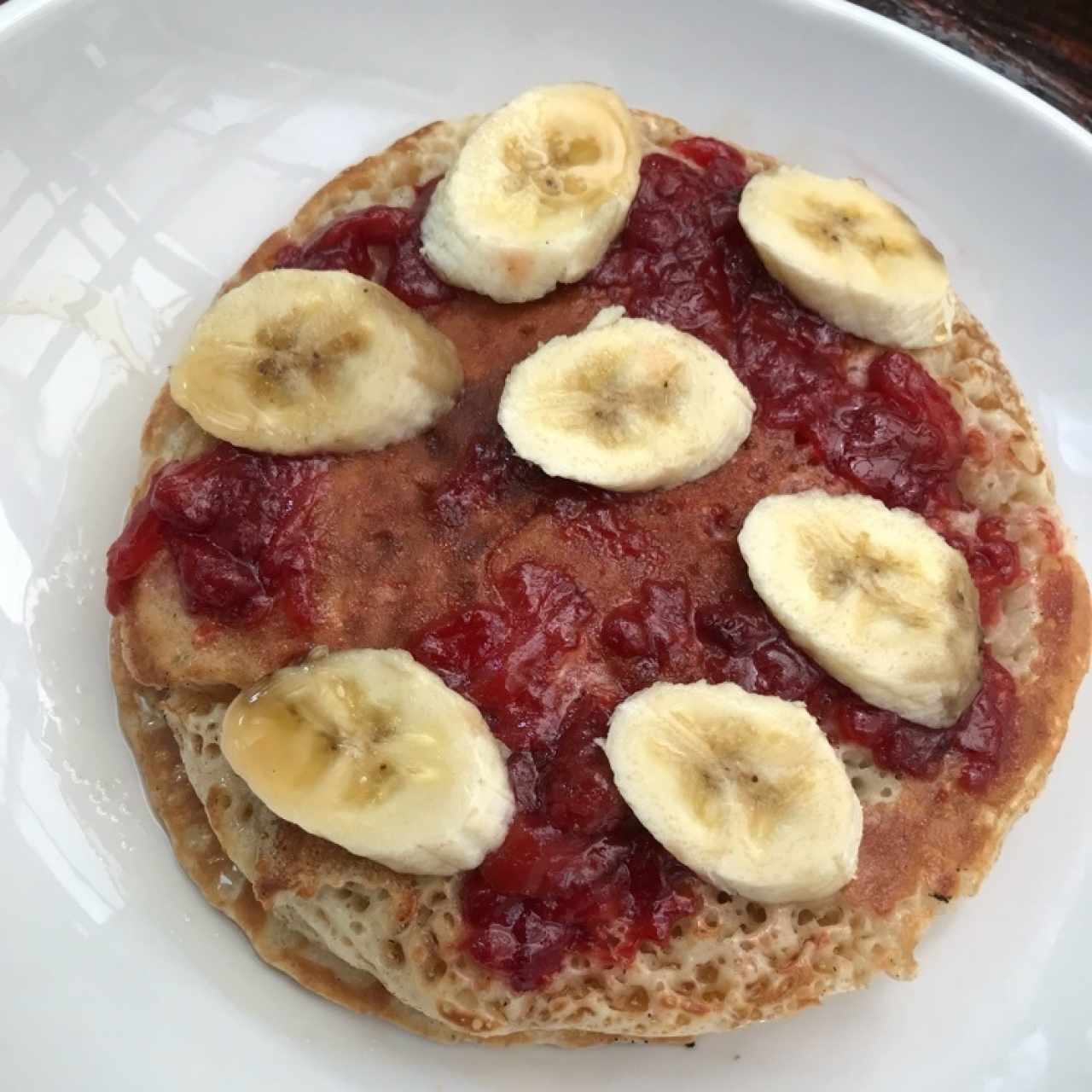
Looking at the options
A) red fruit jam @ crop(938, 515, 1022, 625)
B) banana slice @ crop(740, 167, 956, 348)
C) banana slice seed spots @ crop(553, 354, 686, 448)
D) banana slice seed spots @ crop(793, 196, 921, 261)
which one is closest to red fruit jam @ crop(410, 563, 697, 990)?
banana slice seed spots @ crop(553, 354, 686, 448)

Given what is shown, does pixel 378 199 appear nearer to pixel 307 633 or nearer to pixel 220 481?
pixel 220 481

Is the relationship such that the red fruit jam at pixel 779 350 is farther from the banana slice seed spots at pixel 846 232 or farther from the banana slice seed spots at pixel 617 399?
the banana slice seed spots at pixel 617 399

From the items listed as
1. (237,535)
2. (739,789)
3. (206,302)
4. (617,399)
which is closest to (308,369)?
(237,535)

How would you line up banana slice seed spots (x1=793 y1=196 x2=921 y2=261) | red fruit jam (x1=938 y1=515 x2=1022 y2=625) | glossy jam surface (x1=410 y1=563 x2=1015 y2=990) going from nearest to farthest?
glossy jam surface (x1=410 y1=563 x2=1015 y2=990), red fruit jam (x1=938 y1=515 x2=1022 y2=625), banana slice seed spots (x1=793 y1=196 x2=921 y2=261)

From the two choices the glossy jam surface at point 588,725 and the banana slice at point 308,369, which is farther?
the banana slice at point 308,369

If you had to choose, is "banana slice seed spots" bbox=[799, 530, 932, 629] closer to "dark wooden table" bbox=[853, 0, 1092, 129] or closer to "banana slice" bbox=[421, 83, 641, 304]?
"banana slice" bbox=[421, 83, 641, 304]

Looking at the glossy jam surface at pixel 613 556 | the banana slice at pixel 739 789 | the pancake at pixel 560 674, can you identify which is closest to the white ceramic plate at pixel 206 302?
the pancake at pixel 560 674

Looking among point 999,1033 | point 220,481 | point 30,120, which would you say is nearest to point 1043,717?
point 999,1033
